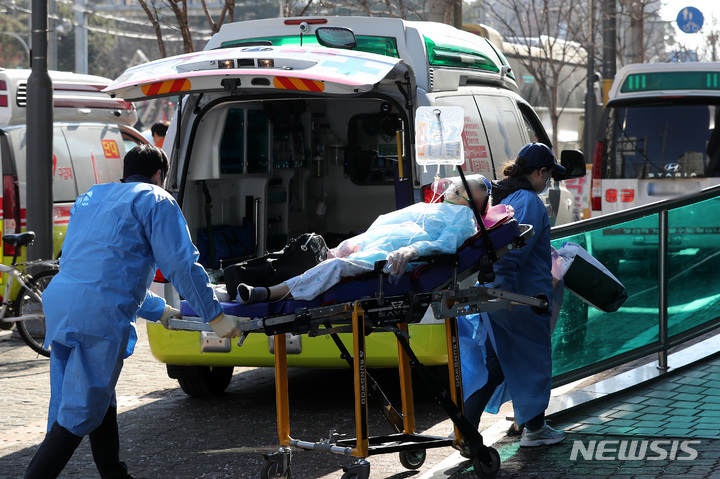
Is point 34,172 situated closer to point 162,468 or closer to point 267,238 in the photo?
point 267,238

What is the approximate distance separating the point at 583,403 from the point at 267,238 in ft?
8.68

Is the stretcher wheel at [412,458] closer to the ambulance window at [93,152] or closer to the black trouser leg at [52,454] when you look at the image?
the black trouser leg at [52,454]

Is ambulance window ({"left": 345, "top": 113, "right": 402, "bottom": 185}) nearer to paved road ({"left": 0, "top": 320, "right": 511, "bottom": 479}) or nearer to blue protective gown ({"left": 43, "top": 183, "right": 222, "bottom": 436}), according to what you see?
paved road ({"left": 0, "top": 320, "right": 511, "bottom": 479})

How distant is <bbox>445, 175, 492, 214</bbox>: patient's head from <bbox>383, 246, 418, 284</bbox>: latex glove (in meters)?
0.51

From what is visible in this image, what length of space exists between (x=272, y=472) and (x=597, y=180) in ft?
29.6

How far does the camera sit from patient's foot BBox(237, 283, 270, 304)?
449 centimetres

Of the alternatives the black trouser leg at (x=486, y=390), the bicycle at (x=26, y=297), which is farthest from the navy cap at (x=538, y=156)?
the bicycle at (x=26, y=297)

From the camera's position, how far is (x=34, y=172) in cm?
965

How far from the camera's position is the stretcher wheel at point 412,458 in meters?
5.38

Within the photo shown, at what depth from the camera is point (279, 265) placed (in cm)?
479

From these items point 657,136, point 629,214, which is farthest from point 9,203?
point 657,136

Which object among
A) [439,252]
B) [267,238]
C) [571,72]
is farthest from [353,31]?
[571,72]

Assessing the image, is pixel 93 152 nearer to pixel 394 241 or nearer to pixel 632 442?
pixel 394 241

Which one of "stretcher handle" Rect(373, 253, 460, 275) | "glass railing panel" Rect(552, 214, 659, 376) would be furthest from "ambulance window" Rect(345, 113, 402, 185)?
"stretcher handle" Rect(373, 253, 460, 275)
